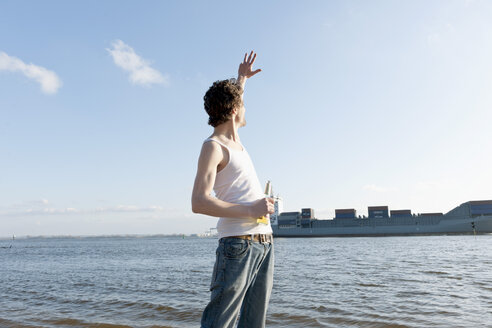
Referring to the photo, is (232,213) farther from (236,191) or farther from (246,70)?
(246,70)

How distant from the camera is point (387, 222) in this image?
229 ft

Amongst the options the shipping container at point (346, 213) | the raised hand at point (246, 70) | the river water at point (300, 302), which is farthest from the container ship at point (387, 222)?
the raised hand at point (246, 70)

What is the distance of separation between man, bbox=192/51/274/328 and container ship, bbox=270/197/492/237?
2646 inches

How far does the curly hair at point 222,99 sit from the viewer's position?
171 cm

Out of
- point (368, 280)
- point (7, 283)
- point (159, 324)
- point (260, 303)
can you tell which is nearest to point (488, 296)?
point (368, 280)

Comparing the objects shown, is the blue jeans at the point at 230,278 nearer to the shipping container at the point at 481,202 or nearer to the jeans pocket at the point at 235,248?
the jeans pocket at the point at 235,248

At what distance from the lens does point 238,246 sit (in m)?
1.58

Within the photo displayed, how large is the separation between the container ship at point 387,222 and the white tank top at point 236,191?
67.3 metres

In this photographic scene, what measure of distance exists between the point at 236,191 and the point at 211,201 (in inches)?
7.2

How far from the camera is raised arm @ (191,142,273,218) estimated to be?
5.04ft

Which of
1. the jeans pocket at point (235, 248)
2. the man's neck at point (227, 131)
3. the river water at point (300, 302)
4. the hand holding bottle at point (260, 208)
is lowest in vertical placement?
the river water at point (300, 302)

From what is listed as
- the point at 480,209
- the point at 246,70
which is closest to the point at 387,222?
the point at 480,209

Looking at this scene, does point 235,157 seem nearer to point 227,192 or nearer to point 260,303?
point 227,192

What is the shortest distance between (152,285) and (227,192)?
32.0 feet
